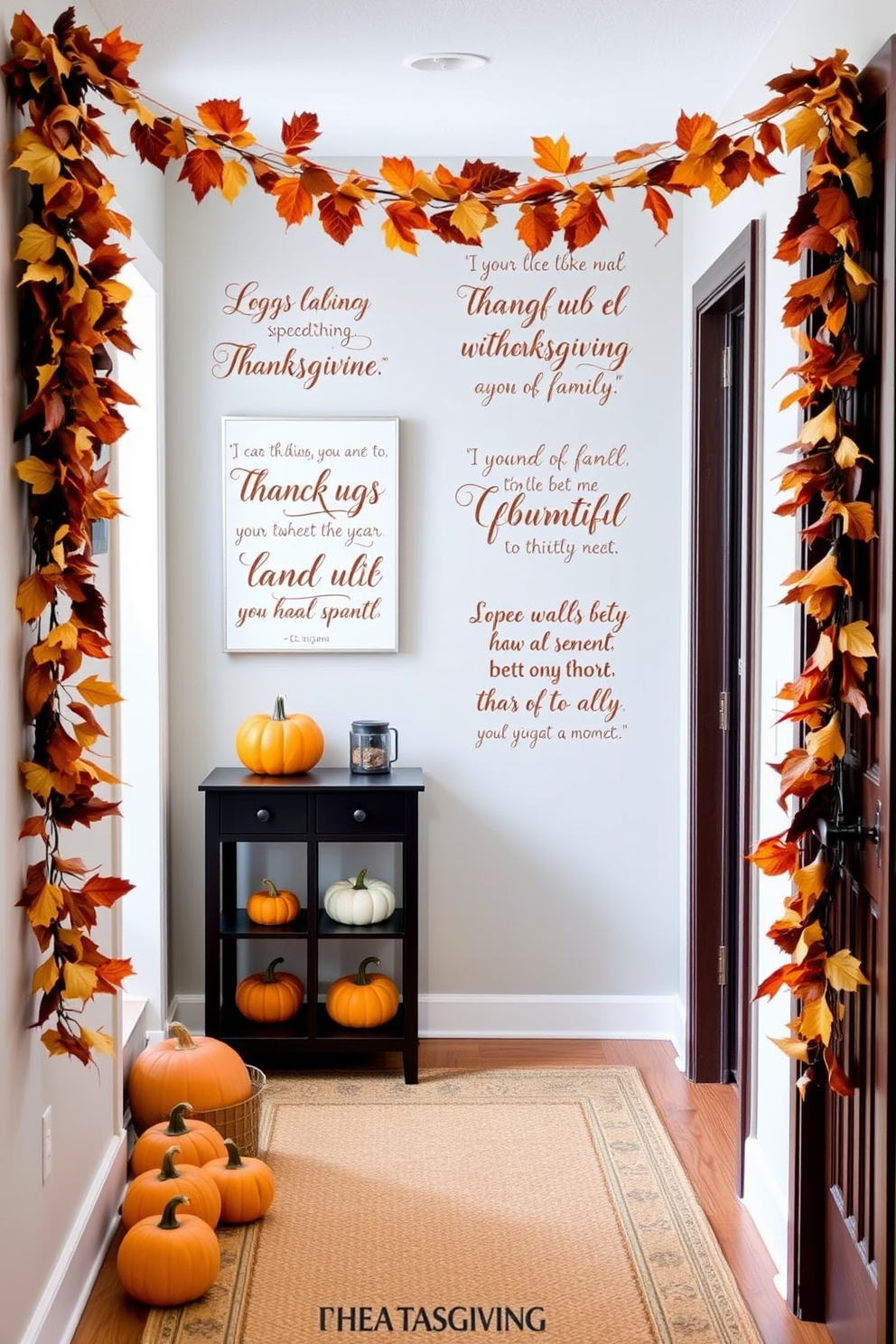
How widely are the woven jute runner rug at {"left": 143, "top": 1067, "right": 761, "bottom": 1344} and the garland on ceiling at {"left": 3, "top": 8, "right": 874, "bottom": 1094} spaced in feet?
2.11

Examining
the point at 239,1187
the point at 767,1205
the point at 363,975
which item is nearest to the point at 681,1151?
the point at 767,1205

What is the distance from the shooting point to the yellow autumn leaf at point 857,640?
7.39 ft

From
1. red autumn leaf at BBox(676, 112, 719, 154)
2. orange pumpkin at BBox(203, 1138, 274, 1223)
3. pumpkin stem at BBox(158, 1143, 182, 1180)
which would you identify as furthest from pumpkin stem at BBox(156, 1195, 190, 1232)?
red autumn leaf at BBox(676, 112, 719, 154)

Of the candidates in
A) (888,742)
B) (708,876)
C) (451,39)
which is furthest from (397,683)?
(888,742)

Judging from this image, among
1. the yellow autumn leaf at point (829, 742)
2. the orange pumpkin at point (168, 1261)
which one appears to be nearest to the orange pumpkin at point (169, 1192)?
the orange pumpkin at point (168, 1261)

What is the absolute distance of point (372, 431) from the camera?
4.13m

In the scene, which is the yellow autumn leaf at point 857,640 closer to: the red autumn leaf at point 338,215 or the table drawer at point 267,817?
the red autumn leaf at point 338,215

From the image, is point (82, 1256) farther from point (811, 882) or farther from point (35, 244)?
point (35, 244)

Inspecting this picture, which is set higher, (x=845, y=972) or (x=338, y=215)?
(x=338, y=215)

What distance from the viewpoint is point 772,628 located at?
3.00 meters

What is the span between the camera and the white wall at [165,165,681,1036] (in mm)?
4145

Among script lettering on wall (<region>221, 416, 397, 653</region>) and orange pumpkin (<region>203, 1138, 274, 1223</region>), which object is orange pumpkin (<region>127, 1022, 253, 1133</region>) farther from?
script lettering on wall (<region>221, 416, 397, 653</region>)

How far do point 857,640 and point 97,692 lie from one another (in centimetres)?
129

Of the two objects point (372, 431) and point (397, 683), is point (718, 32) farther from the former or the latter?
point (397, 683)
